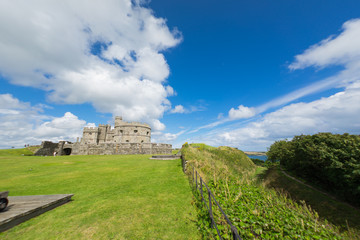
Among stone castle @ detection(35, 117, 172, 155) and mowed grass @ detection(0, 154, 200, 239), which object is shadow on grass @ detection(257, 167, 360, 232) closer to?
mowed grass @ detection(0, 154, 200, 239)

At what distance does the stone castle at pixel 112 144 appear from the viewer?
3067 cm

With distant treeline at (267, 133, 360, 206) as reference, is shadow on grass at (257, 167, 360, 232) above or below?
below

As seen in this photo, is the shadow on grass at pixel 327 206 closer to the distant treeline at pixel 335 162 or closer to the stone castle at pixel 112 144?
the distant treeline at pixel 335 162

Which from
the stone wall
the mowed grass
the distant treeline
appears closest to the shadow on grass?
the distant treeline

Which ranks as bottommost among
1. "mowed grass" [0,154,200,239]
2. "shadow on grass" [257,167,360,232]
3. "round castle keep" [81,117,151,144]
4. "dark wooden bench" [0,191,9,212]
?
"shadow on grass" [257,167,360,232]

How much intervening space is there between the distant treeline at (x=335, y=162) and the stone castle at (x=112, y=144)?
26.1 metres

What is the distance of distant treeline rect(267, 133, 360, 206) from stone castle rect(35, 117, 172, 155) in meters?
26.1

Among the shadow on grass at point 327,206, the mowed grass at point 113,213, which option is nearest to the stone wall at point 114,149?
the mowed grass at point 113,213

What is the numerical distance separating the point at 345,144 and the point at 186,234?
1636 centimetres

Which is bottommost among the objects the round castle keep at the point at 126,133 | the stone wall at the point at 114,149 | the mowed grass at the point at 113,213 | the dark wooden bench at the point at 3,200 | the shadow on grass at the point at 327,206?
the shadow on grass at the point at 327,206

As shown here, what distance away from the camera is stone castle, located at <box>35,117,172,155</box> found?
1208 inches

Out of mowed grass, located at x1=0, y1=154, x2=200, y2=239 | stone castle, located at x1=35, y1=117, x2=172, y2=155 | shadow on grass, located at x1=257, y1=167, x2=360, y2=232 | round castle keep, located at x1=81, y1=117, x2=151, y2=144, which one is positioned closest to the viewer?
mowed grass, located at x1=0, y1=154, x2=200, y2=239

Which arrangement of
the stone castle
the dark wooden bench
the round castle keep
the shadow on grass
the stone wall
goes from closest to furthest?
the dark wooden bench → the shadow on grass → the stone wall → the stone castle → the round castle keep

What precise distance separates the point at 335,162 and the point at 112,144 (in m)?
33.9
